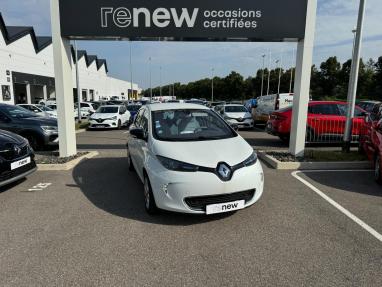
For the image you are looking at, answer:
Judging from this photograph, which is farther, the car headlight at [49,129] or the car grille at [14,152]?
the car headlight at [49,129]

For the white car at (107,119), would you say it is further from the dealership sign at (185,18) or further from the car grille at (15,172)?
the car grille at (15,172)

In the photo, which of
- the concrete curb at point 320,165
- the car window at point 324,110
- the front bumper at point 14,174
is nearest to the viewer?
the front bumper at point 14,174

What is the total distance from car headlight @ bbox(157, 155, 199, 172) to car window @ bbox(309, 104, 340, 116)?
7.95 meters

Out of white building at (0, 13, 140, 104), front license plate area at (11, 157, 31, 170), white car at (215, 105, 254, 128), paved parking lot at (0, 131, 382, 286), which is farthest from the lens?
white building at (0, 13, 140, 104)

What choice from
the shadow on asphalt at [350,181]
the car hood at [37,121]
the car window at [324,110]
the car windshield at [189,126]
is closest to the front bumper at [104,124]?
the car hood at [37,121]

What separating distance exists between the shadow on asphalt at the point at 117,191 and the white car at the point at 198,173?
0.86 feet

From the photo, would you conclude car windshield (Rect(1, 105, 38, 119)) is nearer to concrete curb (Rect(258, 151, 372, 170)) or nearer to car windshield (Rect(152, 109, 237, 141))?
car windshield (Rect(152, 109, 237, 141))

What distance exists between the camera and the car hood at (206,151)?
3.95m

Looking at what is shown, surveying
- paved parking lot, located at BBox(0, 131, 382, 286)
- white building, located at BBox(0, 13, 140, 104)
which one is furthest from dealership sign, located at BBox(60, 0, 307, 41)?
white building, located at BBox(0, 13, 140, 104)

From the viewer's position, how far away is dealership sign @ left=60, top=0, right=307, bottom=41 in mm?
7293

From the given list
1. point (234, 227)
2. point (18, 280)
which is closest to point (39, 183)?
point (18, 280)

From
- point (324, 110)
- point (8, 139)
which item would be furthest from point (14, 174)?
point (324, 110)

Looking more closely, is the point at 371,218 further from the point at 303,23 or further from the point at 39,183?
the point at 39,183

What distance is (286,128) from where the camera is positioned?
34.7 ft
